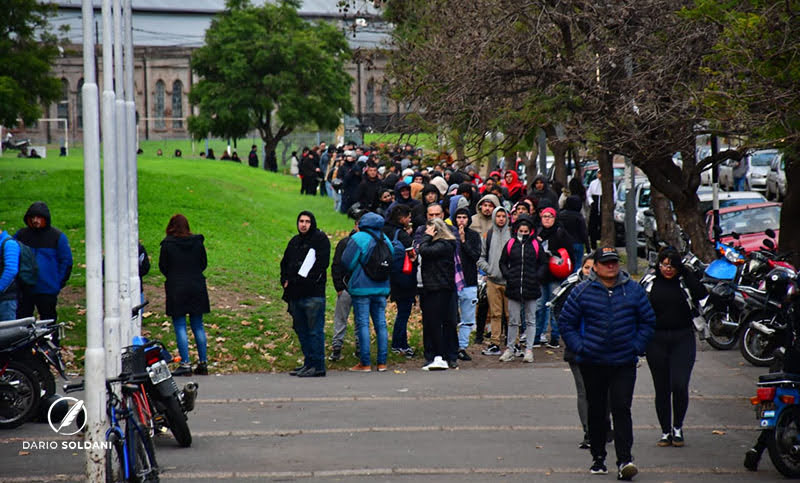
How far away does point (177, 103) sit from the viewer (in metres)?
98.4

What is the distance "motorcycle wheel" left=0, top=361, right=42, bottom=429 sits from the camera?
11023 mm

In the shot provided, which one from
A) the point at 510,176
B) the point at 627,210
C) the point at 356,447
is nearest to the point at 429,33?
the point at 510,176

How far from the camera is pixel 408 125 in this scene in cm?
2145

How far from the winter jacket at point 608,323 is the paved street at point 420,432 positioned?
3.23 feet

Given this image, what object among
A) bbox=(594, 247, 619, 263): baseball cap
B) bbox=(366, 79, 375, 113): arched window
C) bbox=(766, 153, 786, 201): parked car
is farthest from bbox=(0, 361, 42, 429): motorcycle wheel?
bbox=(366, 79, 375, 113): arched window

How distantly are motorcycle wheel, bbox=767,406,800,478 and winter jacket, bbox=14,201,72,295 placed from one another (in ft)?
26.5

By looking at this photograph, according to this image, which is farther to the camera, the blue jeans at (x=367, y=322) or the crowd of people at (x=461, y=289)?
the blue jeans at (x=367, y=322)

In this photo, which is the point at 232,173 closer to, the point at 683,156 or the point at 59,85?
the point at 59,85

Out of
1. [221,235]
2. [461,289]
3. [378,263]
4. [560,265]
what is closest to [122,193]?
[378,263]

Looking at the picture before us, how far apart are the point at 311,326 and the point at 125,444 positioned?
576 centimetres

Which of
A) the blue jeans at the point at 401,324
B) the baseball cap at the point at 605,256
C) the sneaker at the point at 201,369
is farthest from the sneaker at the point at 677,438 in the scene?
the sneaker at the point at 201,369

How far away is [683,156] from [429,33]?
8.51 meters

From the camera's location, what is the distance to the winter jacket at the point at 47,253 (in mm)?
13719

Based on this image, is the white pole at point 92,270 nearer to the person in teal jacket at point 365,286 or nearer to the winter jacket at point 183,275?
the winter jacket at point 183,275
